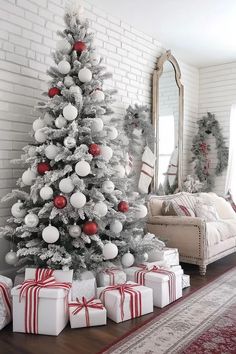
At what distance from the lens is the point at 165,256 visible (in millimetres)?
3373

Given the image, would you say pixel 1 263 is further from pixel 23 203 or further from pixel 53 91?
pixel 53 91

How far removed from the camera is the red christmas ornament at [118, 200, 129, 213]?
3.06 meters

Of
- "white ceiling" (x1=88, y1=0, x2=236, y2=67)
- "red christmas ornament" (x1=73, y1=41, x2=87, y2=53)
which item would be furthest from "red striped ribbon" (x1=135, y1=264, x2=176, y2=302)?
"white ceiling" (x1=88, y1=0, x2=236, y2=67)

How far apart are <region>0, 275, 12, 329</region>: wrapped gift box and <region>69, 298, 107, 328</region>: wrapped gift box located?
0.44 meters

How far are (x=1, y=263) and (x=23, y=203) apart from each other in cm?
63

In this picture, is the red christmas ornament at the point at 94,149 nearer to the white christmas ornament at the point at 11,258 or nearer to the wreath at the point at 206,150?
the white christmas ornament at the point at 11,258

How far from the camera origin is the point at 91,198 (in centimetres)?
285

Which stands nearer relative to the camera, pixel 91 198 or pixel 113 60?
pixel 91 198

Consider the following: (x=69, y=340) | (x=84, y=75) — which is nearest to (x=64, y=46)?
(x=84, y=75)

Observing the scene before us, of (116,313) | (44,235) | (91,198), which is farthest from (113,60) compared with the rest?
(116,313)

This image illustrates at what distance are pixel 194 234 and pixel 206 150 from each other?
2.44 metres

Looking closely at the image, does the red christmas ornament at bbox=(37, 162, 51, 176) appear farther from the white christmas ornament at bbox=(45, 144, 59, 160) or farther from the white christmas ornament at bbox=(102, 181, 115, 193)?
the white christmas ornament at bbox=(102, 181, 115, 193)

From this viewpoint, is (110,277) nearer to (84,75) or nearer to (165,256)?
(165,256)

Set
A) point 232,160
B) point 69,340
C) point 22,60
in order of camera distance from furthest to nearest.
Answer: point 232,160
point 22,60
point 69,340
